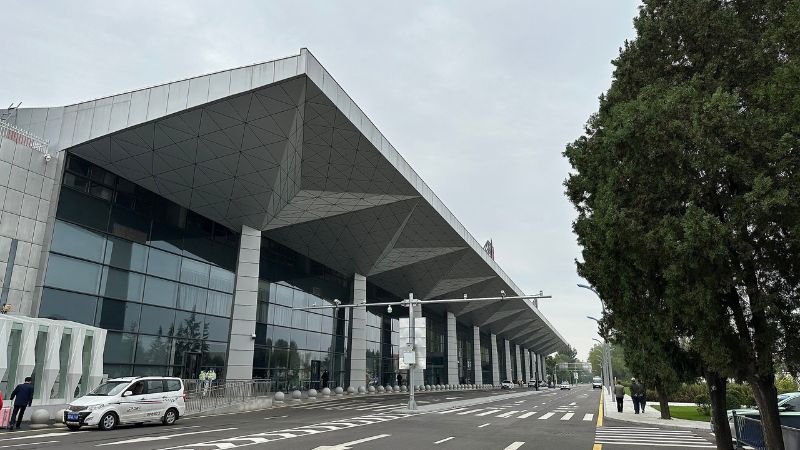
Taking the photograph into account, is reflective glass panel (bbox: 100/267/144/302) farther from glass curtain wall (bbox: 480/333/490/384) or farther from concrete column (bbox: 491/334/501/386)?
concrete column (bbox: 491/334/501/386)

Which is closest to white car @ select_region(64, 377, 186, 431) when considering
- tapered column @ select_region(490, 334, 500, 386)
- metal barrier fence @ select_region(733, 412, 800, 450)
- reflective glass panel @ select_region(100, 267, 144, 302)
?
reflective glass panel @ select_region(100, 267, 144, 302)

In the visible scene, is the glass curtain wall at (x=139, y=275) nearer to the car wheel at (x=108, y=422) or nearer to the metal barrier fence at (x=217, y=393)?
the metal barrier fence at (x=217, y=393)

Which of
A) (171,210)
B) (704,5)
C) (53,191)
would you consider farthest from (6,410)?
(704,5)

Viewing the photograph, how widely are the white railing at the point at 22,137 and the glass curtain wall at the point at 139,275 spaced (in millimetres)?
1254

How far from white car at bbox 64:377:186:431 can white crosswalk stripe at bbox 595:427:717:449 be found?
1451 centimetres

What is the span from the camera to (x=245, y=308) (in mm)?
31859

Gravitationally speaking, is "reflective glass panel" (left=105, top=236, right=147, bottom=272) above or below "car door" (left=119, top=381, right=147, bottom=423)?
above

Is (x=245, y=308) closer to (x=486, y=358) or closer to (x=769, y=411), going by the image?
(x=769, y=411)

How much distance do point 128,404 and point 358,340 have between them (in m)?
28.9

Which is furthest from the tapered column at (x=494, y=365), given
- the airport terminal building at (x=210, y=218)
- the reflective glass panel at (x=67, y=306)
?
the reflective glass panel at (x=67, y=306)

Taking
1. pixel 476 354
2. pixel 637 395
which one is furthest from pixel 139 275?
pixel 476 354

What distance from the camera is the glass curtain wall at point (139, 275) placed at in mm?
23359

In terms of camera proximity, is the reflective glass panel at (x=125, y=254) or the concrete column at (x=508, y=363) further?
the concrete column at (x=508, y=363)

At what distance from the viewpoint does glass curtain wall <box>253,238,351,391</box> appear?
1404 inches
